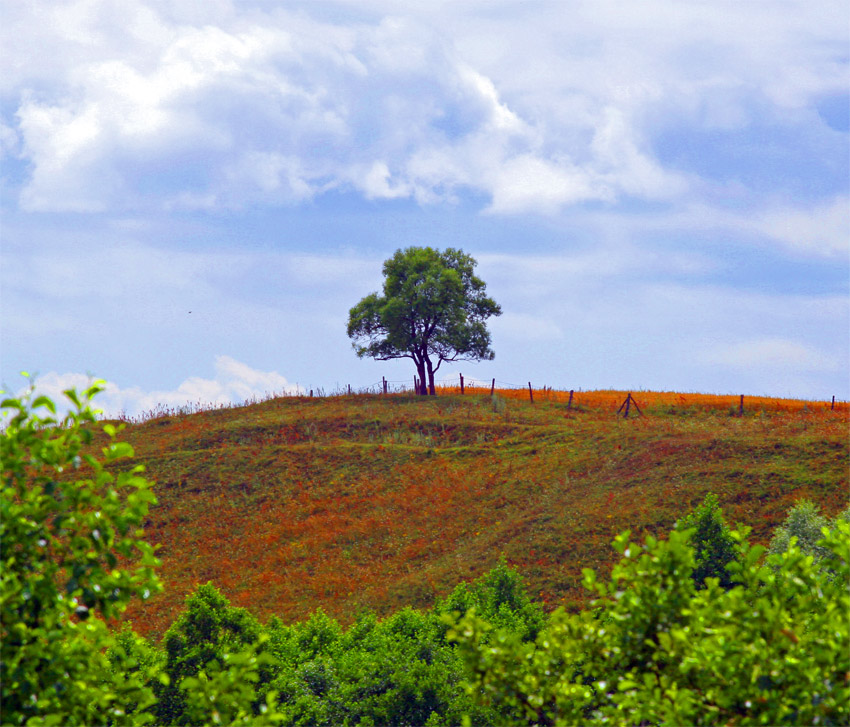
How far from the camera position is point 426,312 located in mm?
59031

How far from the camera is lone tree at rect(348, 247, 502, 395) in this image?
59219 millimetres

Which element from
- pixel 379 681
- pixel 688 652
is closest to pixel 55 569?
pixel 688 652

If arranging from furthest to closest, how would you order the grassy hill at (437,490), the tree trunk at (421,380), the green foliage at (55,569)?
the tree trunk at (421,380) < the grassy hill at (437,490) < the green foliage at (55,569)

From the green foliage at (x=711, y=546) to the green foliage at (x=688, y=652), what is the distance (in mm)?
9554

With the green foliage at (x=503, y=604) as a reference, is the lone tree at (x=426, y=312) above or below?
above

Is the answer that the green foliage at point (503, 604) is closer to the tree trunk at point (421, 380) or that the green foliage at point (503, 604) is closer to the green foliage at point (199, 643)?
the green foliage at point (199, 643)

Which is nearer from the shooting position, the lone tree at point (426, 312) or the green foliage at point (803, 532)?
the green foliage at point (803, 532)

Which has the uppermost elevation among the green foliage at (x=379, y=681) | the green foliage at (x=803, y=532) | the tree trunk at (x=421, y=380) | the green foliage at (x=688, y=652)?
the tree trunk at (x=421, y=380)

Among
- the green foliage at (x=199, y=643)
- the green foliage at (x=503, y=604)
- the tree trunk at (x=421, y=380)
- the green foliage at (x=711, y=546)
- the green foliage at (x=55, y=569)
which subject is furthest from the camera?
the tree trunk at (x=421, y=380)

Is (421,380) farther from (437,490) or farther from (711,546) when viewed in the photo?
(711,546)

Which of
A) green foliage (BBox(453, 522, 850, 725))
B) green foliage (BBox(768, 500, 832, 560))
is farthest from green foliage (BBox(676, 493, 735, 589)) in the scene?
green foliage (BBox(453, 522, 850, 725))

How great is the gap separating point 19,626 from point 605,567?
21.3 meters

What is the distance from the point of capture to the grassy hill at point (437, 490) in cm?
2678

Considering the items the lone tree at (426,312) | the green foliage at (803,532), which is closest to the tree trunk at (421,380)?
the lone tree at (426,312)
